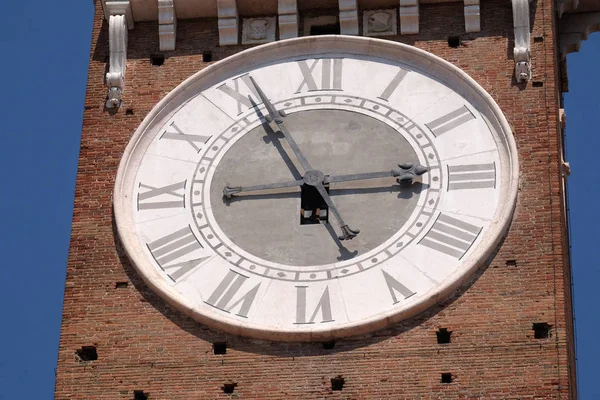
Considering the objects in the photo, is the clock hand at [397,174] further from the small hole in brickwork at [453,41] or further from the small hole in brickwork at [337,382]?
the small hole in brickwork at [337,382]

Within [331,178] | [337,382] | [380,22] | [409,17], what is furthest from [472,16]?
[337,382]

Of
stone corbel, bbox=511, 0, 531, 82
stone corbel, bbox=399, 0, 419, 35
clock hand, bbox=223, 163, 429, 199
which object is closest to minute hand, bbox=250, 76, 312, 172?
clock hand, bbox=223, 163, 429, 199

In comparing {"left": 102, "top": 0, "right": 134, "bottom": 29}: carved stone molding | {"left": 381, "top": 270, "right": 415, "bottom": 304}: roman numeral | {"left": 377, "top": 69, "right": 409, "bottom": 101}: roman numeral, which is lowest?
{"left": 381, "top": 270, "right": 415, "bottom": 304}: roman numeral

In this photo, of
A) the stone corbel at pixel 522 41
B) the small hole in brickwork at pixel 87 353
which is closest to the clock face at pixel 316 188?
the stone corbel at pixel 522 41

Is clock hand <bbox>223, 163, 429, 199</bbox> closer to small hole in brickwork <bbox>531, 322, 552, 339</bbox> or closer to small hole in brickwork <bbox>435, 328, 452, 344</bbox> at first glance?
small hole in brickwork <bbox>435, 328, 452, 344</bbox>

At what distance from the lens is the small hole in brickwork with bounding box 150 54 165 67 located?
2567 cm

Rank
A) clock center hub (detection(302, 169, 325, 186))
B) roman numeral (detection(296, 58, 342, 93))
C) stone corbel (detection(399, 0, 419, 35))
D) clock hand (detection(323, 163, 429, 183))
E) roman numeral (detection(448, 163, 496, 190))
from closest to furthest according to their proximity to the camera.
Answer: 1. roman numeral (detection(448, 163, 496, 190))
2. clock hand (detection(323, 163, 429, 183))
3. clock center hub (detection(302, 169, 325, 186))
4. roman numeral (detection(296, 58, 342, 93))
5. stone corbel (detection(399, 0, 419, 35))

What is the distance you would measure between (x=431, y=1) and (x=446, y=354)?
4.54m

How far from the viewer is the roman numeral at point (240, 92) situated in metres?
25.0

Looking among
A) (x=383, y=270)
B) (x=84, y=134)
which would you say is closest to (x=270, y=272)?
(x=383, y=270)

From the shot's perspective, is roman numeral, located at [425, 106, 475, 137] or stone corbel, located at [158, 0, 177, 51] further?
stone corbel, located at [158, 0, 177, 51]

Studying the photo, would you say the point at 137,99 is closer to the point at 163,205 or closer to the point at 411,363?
the point at 163,205

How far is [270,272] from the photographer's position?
2348 cm

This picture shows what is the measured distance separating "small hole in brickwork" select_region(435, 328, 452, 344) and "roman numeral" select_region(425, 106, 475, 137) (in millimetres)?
2357
